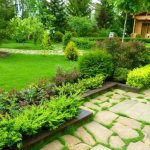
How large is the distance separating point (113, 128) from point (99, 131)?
0.95ft

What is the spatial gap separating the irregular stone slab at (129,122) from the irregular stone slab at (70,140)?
1.11m

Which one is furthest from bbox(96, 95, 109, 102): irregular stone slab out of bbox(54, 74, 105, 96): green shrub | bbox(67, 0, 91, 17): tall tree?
bbox(67, 0, 91, 17): tall tree

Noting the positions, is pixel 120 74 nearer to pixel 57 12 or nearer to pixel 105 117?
pixel 105 117

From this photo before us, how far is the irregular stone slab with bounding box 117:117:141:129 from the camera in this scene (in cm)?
420

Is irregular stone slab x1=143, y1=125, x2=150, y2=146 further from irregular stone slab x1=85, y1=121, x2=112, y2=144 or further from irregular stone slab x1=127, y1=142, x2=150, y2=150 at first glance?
irregular stone slab x1=85, y1=121, x2=112, y2=144

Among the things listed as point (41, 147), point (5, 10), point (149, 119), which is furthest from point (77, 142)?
point (5, 10)

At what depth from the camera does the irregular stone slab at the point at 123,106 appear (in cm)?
489

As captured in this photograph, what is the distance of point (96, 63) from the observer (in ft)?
22.1

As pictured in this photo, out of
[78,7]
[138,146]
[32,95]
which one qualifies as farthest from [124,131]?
[78,7]

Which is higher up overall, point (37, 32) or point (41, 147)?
point (37, 32)

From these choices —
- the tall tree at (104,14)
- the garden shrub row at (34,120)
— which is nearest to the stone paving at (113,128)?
the garden shrub row at (34,120)

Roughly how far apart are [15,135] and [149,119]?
268 centimetres

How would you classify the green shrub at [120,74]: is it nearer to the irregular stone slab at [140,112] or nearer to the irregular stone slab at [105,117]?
the irregular stone slab at [140,112]

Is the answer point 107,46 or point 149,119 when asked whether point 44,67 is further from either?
point 149,119
